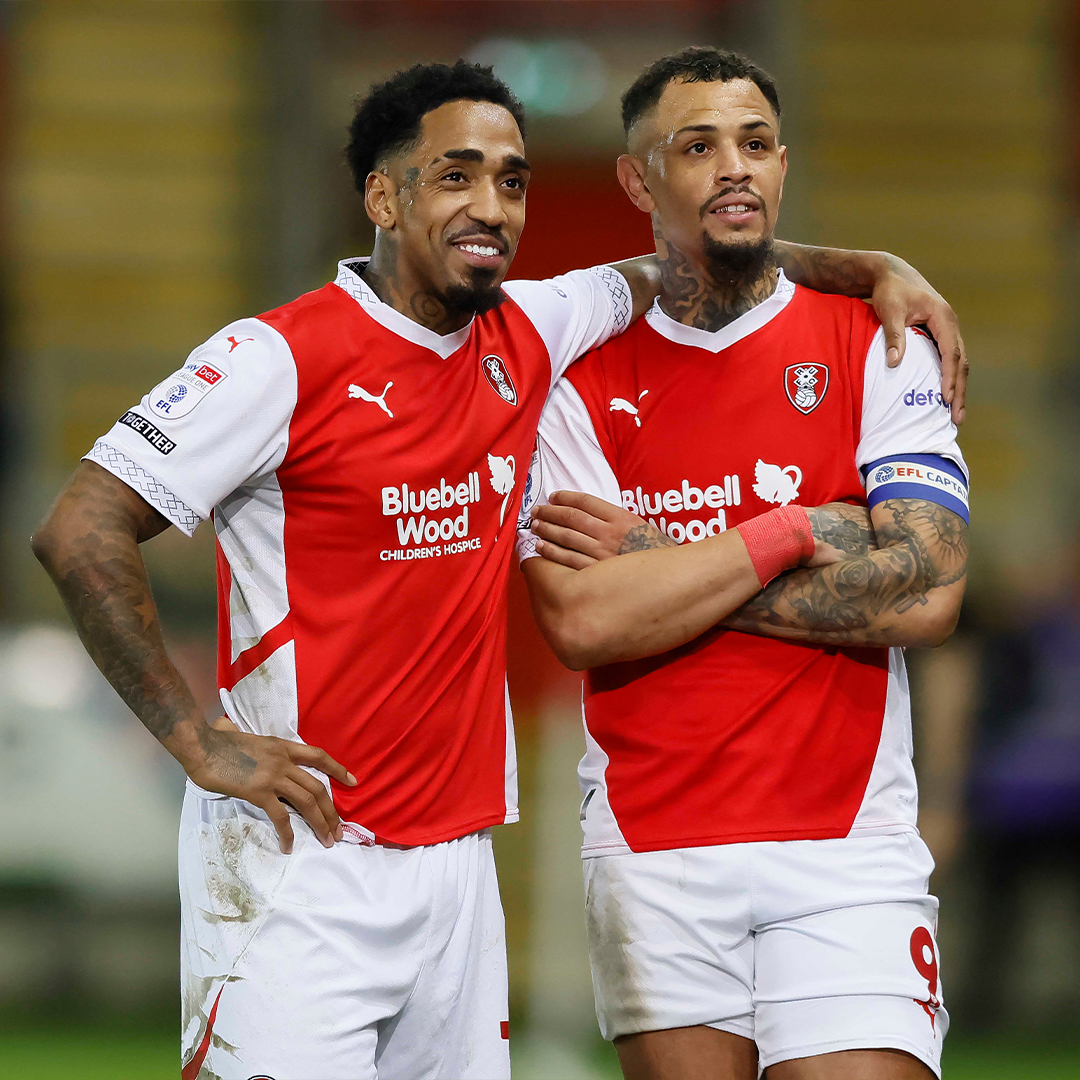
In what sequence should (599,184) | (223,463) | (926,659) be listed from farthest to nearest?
(599,184) → (926,659) → (223,463)

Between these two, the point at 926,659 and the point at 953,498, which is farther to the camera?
the point at 926,659

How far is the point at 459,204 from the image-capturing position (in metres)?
2.77

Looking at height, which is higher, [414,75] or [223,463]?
[414,75]

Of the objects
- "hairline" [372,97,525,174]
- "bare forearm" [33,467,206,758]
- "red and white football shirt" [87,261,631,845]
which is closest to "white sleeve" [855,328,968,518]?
"red and white football shirt" [87,261,631,845]

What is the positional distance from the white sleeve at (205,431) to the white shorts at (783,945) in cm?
111

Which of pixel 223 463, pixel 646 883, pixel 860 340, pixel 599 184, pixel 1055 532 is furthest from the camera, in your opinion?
pixel 599 184

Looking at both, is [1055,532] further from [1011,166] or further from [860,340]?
[860,340]

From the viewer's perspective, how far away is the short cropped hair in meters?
3.04

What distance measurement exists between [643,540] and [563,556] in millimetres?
167

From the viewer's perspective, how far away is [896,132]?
899cm

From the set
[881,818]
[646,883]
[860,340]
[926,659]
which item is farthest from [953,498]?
[926,659]

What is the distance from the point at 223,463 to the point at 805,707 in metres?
1.24

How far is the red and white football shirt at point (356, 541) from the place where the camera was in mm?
2529

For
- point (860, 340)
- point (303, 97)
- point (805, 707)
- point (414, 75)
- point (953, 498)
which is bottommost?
point (805, 707)
